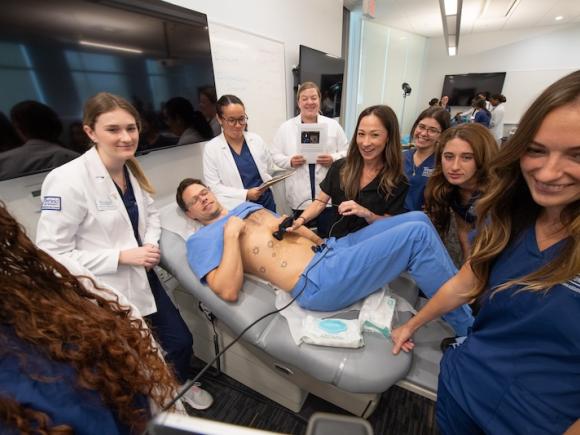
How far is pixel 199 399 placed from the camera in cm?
137

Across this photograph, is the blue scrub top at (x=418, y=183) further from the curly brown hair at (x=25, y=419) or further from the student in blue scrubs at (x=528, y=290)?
the curly brown hair at (x=25, y=419)

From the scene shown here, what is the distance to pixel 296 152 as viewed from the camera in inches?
87.2

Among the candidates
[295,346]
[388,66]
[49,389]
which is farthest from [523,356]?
[388,66]

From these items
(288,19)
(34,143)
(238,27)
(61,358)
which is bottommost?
(61,358)

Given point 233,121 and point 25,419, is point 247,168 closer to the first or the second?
point 233,121

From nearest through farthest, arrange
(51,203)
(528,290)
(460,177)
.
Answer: (528,290) < (51,203) < (460,177)

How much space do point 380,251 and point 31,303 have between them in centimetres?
110

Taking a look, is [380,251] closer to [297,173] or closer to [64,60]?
[297,173]

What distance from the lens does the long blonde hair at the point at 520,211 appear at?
1.87ft

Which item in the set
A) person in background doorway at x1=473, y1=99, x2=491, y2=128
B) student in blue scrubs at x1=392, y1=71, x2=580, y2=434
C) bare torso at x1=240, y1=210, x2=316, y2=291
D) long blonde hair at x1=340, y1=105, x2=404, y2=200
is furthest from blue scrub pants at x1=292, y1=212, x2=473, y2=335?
person in background doorway at x1=473, y1=99, x2=491, y2=128

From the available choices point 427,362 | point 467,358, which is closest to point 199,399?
point 427,362

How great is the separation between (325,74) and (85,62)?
2.54 meters

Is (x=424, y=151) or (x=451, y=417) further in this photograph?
(x=424, y=151)

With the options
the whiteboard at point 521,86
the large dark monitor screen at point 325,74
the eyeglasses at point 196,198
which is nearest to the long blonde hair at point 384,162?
the eyeglasses at point 196,198
